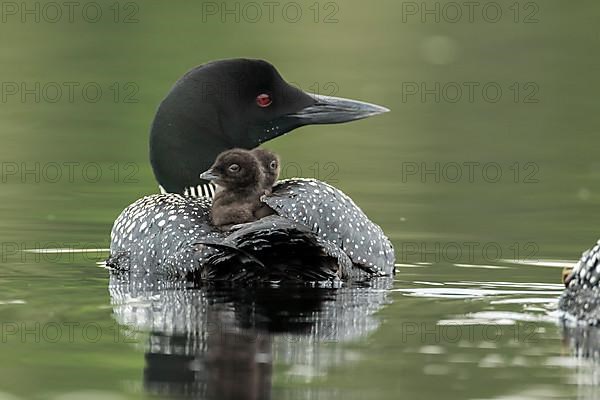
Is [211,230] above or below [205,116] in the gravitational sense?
below

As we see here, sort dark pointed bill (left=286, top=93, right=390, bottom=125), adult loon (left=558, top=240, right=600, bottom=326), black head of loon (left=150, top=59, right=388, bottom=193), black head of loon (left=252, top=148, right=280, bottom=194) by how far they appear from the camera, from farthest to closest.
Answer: dark pointed bill (left=286, top=93, right=390, bottom=125), black head of loon (left=150, top=59, right=388, bottom=193), black head of loon (left=252, top=148, right=280, bottom=194), adult loon (left=558, top=240, right=600, bottom=326)

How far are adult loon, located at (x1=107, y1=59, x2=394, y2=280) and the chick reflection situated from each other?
14 cm

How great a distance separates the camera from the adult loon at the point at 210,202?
→ 734 centimetres

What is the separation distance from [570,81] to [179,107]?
29.3 feet

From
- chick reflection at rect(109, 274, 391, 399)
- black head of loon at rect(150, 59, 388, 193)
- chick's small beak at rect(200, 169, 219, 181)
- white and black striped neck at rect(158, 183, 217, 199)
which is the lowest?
chick reflection at rect(109, 274, 391, 399)

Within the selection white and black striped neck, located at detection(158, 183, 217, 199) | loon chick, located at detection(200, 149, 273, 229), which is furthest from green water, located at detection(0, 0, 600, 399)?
white and black striped neck, located at detection(158, 183, 217, 199)

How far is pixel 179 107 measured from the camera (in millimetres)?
8734

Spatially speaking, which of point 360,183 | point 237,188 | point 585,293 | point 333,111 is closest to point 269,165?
point 237,188

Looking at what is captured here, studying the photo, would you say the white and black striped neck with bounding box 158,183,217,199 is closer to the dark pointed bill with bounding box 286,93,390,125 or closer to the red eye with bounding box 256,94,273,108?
the red eye with bounding box 256,94,273,108

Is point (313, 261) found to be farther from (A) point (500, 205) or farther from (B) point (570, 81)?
(B) point (570, 81)

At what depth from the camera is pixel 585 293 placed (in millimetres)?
6480

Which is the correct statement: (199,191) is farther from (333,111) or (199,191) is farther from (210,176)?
(210,176)

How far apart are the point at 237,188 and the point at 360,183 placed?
3416 mm

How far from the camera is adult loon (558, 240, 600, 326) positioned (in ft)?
21.0
